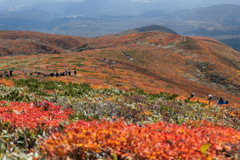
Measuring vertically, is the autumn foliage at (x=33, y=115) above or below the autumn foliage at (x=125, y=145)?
below

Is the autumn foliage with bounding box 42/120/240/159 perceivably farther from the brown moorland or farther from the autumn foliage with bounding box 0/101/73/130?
the brown moorland

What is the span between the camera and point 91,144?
374 centimetres

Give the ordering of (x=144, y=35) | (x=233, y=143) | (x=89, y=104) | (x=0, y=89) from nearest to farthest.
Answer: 1. (x=233, y=143)
2. (x=89, y=104)
3. (x=0, y=89)
4. (x=144, y=35)

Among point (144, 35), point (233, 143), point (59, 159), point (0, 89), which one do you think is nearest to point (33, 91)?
point (0, 89)

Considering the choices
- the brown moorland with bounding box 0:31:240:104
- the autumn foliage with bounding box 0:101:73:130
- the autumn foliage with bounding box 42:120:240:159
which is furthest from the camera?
the brown moorland with bounding box 0:31:240:104

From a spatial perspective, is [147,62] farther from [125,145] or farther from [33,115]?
[125,145]

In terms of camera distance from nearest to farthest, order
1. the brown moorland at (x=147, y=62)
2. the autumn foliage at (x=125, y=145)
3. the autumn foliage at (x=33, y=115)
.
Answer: the autumn foliage at (x=125, y=145), the autumn foliage at (x=33, y=115), the brown moorland at (x=147, y=62)

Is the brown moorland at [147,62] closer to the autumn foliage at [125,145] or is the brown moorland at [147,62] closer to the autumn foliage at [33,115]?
the autumn foliage at [33,115]

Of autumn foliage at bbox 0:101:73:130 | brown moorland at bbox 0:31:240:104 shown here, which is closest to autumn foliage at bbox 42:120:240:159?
autumn foliage at bbox 0:101:73:130

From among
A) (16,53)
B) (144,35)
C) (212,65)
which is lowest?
(212,65)

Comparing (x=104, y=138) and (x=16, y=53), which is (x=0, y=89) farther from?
(x=16, y=53)

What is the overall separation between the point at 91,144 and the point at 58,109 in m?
6.68

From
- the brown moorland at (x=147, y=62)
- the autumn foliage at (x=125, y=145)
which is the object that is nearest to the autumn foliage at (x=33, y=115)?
the autumn foliage at (x=125, y=145)

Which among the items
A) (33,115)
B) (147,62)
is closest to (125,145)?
(33,115)
